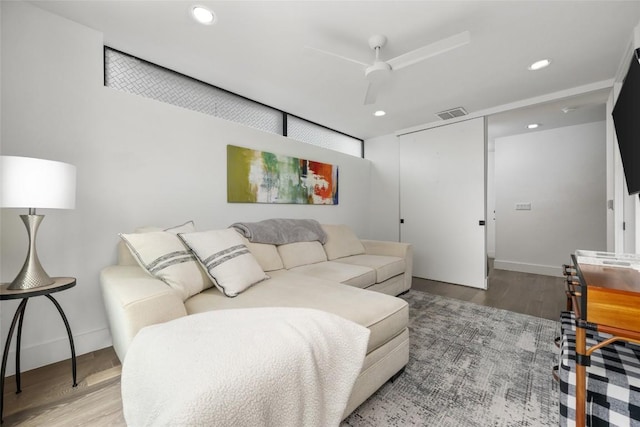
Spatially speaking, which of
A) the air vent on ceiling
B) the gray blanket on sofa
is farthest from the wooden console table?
the air vent on ceiling

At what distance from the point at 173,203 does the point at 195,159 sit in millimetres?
470

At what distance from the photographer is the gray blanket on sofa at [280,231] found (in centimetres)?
247

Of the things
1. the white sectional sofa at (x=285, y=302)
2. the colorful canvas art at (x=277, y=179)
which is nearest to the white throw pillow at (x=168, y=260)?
the white sectional sofa at (x=285, y=302)

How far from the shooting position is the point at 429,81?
8.59ft

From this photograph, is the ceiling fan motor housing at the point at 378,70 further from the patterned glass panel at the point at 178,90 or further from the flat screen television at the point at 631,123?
the patterned glass panel at the point at 178,90

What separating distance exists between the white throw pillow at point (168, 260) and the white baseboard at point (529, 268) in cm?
507

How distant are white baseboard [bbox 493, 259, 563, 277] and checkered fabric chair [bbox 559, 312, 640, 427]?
3.66 m

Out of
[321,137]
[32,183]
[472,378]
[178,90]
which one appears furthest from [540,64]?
[32,183]

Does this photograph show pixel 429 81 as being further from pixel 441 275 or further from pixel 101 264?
pixel 101 264

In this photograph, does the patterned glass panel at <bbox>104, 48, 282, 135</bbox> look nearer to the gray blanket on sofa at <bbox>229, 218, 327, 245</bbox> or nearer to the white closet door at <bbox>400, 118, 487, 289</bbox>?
the gray blanket on sofa at <bbox>229, 218, 327, 245</bbox>

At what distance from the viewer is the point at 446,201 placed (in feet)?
12.4

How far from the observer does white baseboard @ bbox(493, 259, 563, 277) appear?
13.4ft

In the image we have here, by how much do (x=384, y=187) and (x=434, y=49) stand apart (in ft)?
9.81

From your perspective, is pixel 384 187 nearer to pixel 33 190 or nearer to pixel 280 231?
pixel 280 231
